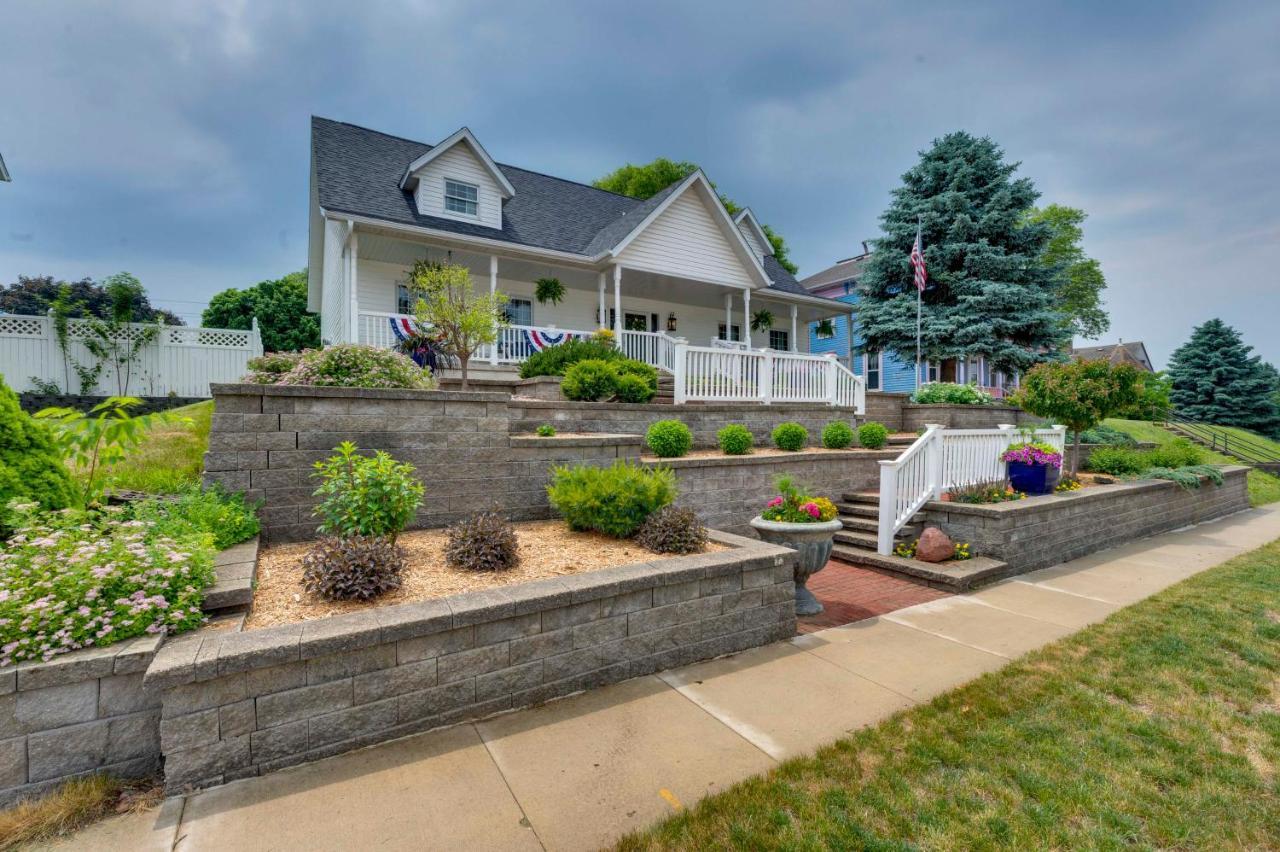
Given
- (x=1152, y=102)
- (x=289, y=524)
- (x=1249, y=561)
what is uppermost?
(x=1152, y=102)

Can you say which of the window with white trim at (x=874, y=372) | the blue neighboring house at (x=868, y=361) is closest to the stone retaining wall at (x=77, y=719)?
the blue neighboring house at (x=868, y=361)

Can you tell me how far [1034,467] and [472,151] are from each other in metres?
13.1

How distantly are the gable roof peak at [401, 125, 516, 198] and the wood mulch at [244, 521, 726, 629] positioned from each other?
409 inches

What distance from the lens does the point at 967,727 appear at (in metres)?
2.89

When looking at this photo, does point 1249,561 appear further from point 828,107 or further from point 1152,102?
point 828,107

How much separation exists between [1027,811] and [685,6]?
8462 millimetres

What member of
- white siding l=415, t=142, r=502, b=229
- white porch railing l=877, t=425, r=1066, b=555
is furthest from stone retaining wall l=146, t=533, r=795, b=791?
white siding l=415, t=142, r=502, b=229

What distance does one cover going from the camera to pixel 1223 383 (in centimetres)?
2366

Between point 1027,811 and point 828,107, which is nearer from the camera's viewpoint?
point 1027,811

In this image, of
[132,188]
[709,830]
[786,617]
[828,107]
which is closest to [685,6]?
[828,107]

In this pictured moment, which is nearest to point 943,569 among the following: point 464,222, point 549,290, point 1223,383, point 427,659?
point 427,659

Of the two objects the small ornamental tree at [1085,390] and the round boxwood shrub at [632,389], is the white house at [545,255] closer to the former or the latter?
the round boxwood shrub at [632,389]

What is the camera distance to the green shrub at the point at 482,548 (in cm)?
386

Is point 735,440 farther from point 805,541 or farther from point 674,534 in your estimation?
point 674,534
